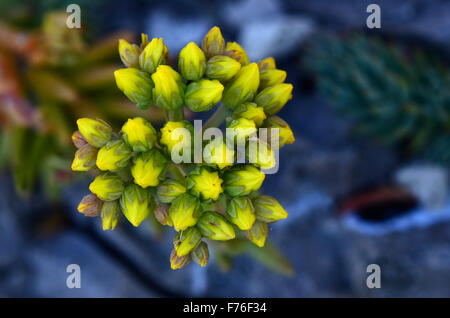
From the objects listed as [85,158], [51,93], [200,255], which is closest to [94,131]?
[85,158]

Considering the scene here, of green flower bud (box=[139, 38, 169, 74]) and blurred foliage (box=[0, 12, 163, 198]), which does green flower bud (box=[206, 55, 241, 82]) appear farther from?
blurred foliage (box=[0, 12, 163, 198])

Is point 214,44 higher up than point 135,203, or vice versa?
point 214,44

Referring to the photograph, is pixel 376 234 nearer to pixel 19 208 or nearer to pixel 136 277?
pixel 136 277

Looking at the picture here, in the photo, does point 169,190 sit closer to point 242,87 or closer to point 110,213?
point 110,213

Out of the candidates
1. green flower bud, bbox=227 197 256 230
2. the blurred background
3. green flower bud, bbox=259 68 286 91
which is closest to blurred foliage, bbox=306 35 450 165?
the blurred background

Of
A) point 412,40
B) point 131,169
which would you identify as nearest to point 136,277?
point 131,169
